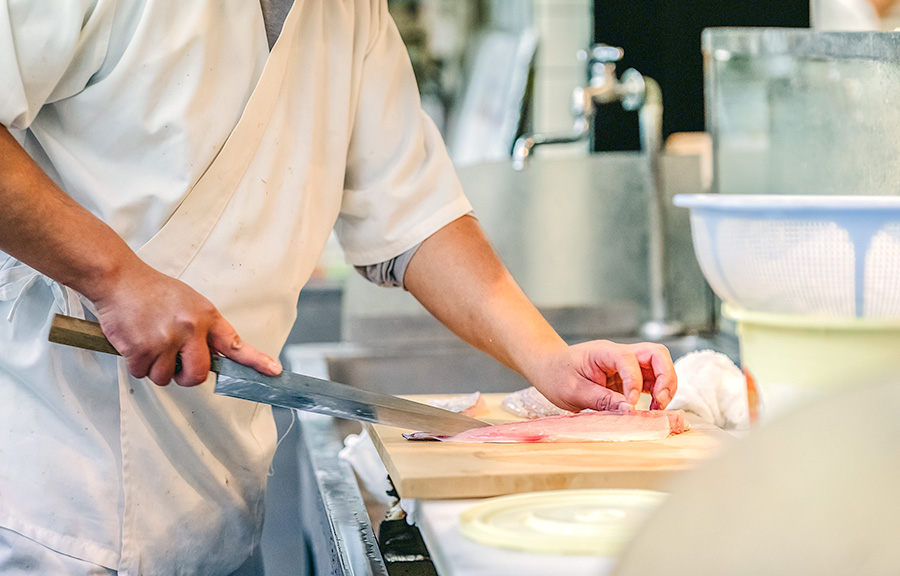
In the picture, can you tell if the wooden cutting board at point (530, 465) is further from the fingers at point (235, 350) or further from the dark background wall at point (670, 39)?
the dark background wall at point (670, 39)

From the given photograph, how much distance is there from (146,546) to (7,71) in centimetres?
57

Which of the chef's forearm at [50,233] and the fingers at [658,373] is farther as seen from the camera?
the fingers at [658,373]

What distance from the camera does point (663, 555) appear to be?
46 centimetres

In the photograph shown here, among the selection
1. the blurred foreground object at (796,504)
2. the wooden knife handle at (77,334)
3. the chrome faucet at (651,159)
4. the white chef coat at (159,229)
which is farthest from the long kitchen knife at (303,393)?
the chrome faucet at (651,159)

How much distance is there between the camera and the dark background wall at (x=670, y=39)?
8.56 ft

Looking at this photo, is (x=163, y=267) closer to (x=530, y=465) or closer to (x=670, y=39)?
(x=530, y=465)

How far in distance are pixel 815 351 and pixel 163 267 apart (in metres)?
0.74

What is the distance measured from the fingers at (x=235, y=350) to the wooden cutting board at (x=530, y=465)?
15 cm

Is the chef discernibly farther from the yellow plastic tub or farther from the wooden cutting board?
the yellow plastic tub

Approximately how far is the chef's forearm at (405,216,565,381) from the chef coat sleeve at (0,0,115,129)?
0.55 metres

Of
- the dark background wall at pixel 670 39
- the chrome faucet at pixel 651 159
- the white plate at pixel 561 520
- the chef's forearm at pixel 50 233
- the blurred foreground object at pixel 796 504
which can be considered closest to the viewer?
the blurred foreground object at pixel 796 504

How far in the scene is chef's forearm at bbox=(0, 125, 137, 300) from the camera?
0.95 m

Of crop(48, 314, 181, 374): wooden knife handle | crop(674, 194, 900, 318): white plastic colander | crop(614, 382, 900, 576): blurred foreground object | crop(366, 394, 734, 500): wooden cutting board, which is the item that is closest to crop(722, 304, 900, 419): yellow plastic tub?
crop(674, 194, 900, 318): white plastic colander

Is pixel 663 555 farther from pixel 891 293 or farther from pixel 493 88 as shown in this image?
A: pixel 493 88
